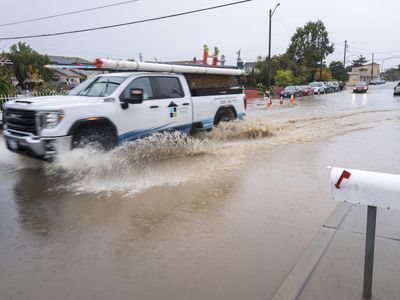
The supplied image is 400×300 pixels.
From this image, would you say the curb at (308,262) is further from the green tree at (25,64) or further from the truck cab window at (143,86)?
the green tree at (25,64)

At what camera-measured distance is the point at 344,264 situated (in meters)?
3.70

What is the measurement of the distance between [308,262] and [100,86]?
5743mm

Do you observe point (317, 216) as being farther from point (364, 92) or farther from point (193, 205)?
point (364, 92)

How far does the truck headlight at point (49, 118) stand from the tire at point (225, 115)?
15.1 ft

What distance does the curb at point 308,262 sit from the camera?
10.7 ft

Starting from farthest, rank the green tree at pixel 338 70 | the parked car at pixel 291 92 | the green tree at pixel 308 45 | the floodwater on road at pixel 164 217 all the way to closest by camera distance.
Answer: the green tree at pixel 338 70, the green tree at pixel 308 45, the parked car at pixel 291 92, the floodwater on road at pixel 164 217

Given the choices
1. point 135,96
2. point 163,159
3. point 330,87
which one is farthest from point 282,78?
point 135,96

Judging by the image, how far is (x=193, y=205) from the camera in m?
5.62

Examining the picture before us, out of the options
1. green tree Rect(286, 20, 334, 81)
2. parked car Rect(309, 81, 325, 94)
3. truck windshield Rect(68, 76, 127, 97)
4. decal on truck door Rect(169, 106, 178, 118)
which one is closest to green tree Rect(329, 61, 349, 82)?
green tree Rect(286, 20, 334, 81)

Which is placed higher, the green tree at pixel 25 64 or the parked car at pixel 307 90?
the green tree at pixel 25 64

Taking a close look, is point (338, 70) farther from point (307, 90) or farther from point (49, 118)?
point (49, 118)

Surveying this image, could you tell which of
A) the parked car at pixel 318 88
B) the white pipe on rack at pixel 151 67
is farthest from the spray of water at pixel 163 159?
the parked car at pixel 318 88

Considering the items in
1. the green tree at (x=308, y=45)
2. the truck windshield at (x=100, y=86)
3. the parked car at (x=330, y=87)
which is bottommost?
the parked car at (x=330, y=87)

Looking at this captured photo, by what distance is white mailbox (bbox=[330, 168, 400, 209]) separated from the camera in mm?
2750
